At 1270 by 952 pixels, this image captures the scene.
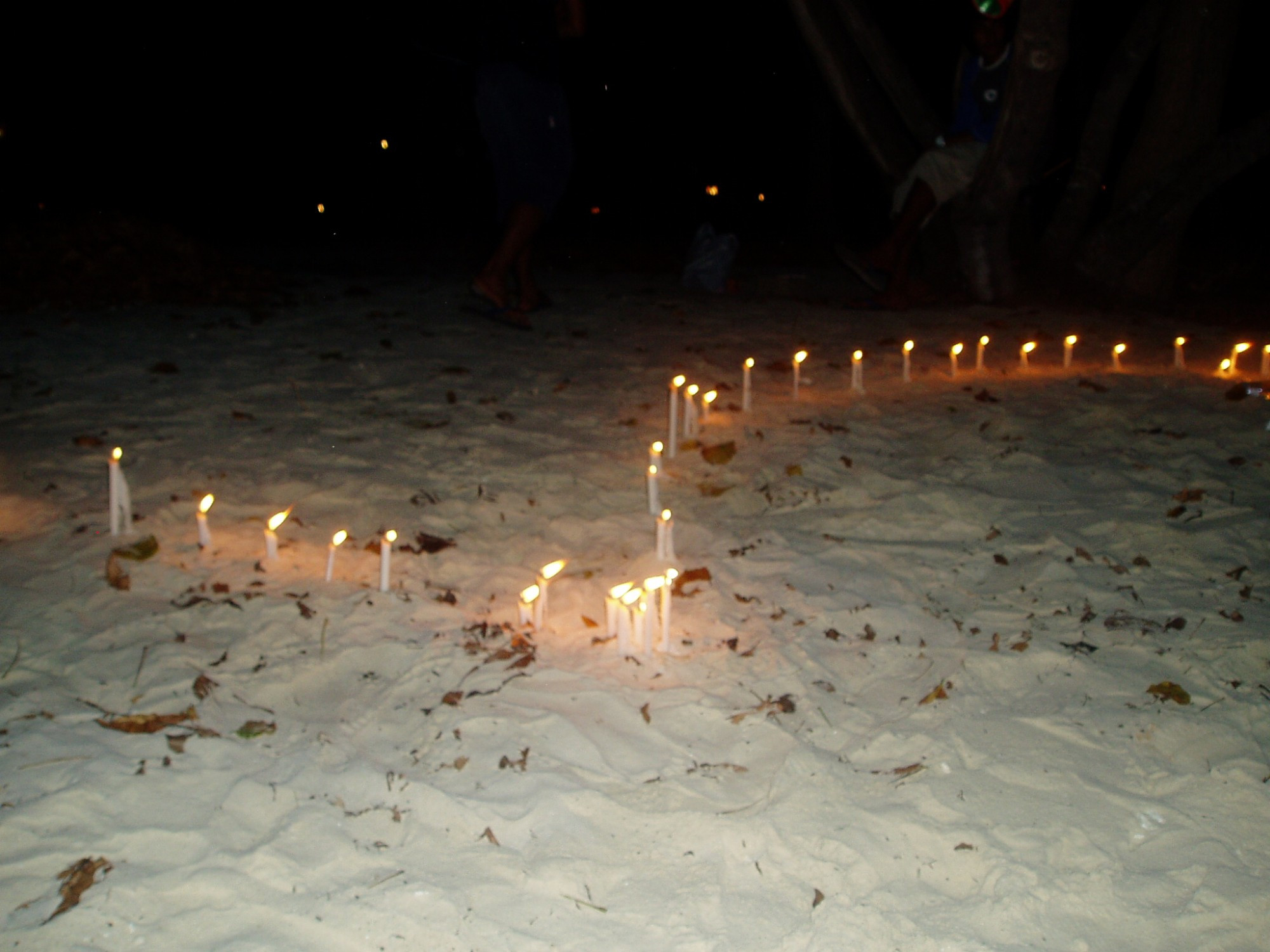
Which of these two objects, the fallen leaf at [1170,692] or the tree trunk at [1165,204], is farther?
the tree trunk at [1165,204]

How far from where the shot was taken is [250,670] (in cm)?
247

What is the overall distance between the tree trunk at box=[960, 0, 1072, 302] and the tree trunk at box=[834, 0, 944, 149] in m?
0.94

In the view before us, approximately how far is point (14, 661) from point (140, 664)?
0.31 meters

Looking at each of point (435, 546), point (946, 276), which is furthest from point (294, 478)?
point (946, 276)

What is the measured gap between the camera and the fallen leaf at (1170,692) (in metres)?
2.45

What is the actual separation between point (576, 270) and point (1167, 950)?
7712 mm

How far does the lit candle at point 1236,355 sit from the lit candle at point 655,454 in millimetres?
3265

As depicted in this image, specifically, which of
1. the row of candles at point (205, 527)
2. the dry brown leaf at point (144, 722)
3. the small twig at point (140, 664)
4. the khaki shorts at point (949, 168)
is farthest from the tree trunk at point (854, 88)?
the dry brown leaf at point (144, 722)

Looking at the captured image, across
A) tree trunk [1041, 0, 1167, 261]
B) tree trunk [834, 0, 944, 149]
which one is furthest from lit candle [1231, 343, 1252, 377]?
tree trunk [834, 0, 944, 149]

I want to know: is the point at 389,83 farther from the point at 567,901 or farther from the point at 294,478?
the point at 567,901

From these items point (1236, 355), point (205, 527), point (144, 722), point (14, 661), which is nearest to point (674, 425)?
point (205, 527)

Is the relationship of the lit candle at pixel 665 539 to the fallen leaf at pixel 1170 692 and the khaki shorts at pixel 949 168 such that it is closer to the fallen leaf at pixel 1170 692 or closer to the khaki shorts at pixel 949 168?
the fallen leaf at pixel 1170 692

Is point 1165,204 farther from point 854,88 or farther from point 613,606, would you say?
point 613,606

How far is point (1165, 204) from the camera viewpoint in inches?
272
